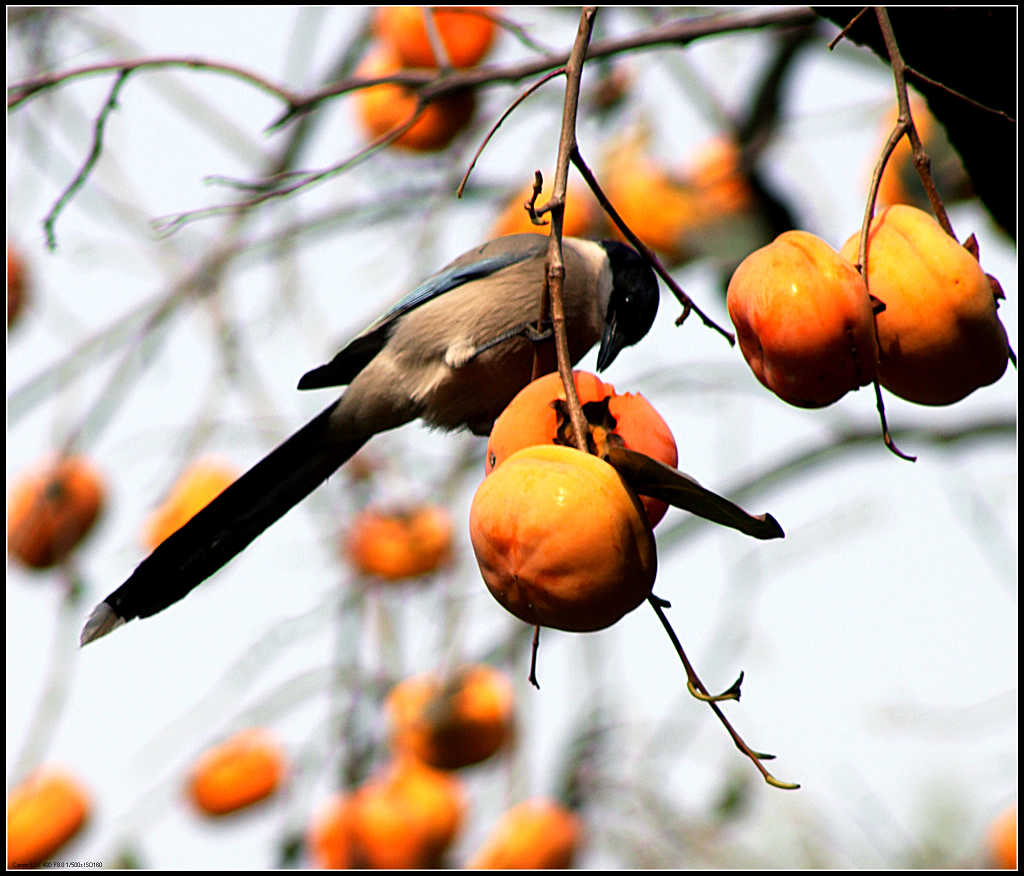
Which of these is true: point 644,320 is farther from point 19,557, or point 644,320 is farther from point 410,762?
point 19,557

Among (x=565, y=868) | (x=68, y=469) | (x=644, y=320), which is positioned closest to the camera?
(x=644, y=320)

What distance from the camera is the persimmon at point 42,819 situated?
137 inches

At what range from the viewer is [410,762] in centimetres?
387

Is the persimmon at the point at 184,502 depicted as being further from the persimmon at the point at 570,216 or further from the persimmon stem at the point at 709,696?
the persimmon stem at the point at 709,696

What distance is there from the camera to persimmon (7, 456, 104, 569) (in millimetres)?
3490

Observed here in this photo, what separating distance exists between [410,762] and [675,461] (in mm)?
2868

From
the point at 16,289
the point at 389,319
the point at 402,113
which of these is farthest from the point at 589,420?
the point at 16,289

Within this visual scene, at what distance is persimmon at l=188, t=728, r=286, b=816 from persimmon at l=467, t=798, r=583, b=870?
32.1 inches

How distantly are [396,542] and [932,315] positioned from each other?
2856 mm

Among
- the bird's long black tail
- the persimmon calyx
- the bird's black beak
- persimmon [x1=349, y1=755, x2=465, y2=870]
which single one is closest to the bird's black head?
the bird's black beak

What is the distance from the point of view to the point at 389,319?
104 inches

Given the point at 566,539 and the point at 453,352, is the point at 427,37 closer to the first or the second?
the point at 453,352

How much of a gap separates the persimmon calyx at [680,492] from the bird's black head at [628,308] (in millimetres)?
1137

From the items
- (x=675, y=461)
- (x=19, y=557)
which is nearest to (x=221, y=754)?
(x=19, y=557)
